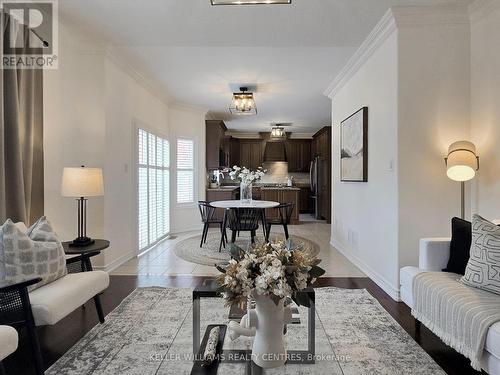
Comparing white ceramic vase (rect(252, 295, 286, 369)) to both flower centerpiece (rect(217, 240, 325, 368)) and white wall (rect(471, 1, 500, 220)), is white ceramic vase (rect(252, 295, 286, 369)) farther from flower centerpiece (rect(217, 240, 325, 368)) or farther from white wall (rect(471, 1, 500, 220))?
white wall (rect(471, 1, 500, 220))

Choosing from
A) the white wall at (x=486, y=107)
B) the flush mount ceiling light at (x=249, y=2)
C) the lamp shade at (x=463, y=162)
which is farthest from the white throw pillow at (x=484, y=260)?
the flush mount ceiling light at (x=249, y=2)

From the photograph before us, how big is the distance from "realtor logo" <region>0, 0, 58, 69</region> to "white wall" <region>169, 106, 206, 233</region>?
3176 mm

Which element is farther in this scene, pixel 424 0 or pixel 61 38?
pixel 61 38

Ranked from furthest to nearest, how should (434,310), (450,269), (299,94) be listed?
1. (299,94)
2. (450,269)
3. (434,310)

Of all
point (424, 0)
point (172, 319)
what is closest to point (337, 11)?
point (424, 0)

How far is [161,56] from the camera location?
3871 mm

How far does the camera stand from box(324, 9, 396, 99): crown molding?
297 centimetres

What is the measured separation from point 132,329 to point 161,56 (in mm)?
3189

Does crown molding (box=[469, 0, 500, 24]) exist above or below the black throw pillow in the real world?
above

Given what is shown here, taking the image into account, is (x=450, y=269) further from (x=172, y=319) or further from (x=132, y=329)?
(x=132, y=329)

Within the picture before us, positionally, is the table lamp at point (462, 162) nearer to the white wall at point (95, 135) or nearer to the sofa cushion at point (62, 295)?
the sofa cushion at point (62, 295)

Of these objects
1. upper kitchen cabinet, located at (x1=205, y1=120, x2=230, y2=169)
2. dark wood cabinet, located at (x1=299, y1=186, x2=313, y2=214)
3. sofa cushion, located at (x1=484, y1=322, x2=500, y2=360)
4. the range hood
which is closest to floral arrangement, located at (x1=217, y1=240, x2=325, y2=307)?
sofa cushion, located at (x1=484, y1=322, x2=500, y2=360)

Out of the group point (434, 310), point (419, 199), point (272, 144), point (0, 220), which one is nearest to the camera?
point (434, 310)

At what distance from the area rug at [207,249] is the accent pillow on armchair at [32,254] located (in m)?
2.20
